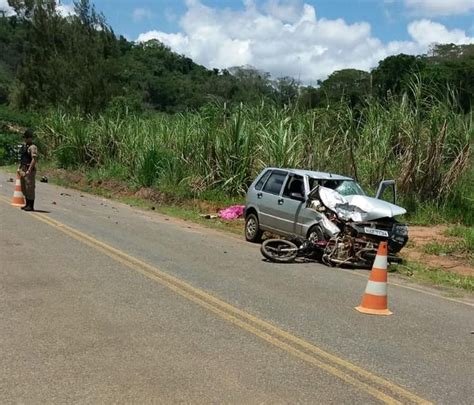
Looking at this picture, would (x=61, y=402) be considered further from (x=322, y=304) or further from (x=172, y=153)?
(x=172, y=153)

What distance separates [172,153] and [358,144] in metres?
9.19

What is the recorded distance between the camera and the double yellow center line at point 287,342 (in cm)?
495

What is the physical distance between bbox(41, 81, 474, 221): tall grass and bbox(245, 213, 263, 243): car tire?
15.7ft

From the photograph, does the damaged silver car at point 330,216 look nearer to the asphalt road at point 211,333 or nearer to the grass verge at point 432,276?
the grass verge at point 432,276

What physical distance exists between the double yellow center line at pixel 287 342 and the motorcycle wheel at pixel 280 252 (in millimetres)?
2367

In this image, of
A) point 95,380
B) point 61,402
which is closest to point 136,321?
point 95,380

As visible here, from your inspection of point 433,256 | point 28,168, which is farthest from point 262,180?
point 28,168

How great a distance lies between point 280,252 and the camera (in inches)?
449

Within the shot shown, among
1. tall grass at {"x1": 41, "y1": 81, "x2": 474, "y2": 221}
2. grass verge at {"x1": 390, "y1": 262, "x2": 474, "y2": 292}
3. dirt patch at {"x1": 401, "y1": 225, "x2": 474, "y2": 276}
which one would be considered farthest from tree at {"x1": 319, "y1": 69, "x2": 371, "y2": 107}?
grass verge at {"x1": 390, "y1": 262, "x2": 474, "y2": 292}

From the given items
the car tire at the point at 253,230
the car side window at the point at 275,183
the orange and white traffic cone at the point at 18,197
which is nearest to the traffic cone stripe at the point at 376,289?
the car side window at the point at 275,183

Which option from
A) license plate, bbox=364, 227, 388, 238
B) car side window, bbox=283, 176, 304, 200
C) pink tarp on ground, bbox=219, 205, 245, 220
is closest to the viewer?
license plate, bbox=364, 227, 388, 238

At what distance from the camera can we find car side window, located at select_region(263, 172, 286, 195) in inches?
539

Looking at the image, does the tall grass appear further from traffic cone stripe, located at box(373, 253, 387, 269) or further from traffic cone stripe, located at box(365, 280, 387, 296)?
traffic cone stripe, located at box(365, 280, 387, 296)

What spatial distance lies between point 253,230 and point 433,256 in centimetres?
397
